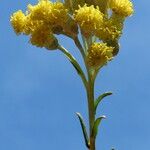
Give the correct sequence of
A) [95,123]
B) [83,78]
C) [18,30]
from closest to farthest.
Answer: [95,123]
[83,78]
[18,30]

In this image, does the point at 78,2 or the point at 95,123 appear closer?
the point at 95,123

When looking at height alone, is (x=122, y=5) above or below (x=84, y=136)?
above

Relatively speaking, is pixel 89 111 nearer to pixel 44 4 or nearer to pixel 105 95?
pixel 105 95

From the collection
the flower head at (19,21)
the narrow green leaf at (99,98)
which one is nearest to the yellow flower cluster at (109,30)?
the narrow green leaf at (99,98)

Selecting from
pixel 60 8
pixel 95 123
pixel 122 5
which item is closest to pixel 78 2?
pixel 60 8

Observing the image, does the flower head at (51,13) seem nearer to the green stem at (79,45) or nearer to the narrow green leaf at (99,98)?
the green stem at (79,45)

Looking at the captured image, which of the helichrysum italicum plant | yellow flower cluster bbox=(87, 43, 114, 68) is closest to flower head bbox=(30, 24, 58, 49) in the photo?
the helichrysum italicum plant

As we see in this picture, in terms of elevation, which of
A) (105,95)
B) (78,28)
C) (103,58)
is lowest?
(105,95)

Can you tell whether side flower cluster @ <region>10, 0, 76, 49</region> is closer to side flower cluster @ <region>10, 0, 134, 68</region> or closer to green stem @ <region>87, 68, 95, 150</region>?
side flower cluster @ <region>10, 0, 134, 68</region>
